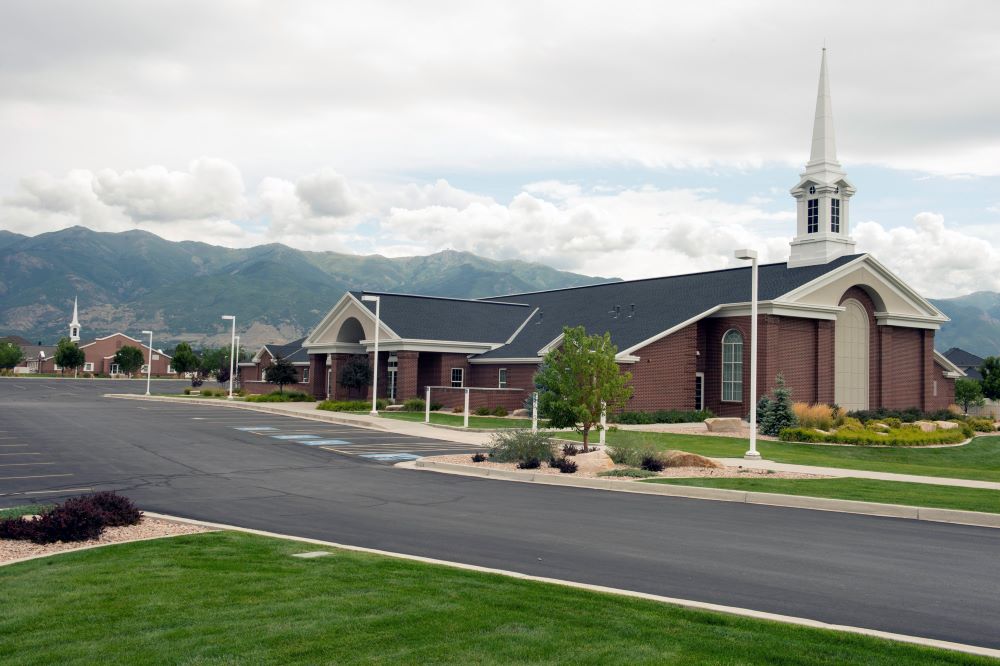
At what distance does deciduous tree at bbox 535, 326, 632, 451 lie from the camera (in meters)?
21.9

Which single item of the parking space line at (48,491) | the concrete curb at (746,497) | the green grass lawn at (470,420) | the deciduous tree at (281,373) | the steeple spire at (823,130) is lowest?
the green grass lawn at (470,420)

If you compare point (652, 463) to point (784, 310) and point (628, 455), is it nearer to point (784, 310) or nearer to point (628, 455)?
point (628, 455)

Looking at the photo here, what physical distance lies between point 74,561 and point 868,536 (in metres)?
10.0

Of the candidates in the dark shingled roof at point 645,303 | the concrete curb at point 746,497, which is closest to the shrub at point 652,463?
the concrete curb at point 746,497

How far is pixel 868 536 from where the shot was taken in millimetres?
11516

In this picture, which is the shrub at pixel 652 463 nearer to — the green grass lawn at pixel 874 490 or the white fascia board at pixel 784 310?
the green grass lawn at pixel 874 490

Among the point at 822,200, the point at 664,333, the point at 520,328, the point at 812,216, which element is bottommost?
the point at 664,333

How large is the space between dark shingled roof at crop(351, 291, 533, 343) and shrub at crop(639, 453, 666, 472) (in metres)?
27.5

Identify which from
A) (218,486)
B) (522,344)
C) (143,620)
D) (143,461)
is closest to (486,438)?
(143,461)

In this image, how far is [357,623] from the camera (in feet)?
20.3

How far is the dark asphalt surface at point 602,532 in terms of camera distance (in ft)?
26.2

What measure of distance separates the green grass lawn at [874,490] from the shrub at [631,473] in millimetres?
622

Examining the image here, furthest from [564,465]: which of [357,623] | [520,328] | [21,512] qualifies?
[520,328]

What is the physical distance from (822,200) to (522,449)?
92.9 ft
